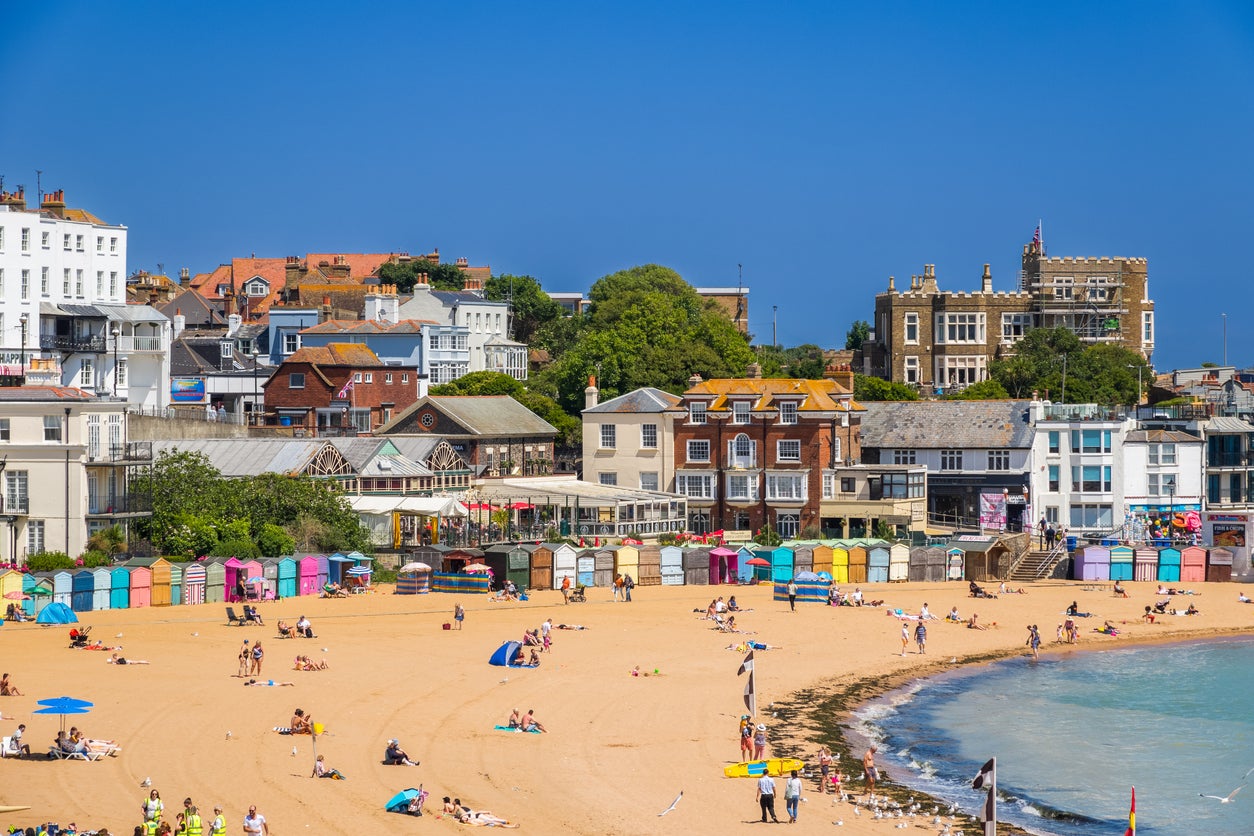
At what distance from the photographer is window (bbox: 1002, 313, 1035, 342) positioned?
375 feet

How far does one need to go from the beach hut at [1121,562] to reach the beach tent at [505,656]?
3286cm

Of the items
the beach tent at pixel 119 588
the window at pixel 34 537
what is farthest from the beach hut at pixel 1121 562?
the window at pixel 34 537

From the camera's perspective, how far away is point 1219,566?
71.0 meters

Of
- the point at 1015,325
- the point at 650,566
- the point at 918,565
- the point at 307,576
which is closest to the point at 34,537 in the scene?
the point at 307,576

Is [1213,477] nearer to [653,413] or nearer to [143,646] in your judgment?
[653,413]

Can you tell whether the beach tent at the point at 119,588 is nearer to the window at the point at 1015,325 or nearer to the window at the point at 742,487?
the window at the point at 742,487

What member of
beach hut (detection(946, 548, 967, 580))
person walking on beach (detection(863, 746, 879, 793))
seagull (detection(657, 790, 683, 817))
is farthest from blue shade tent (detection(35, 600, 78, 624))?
beach hut (detection(946, 548, 967, 580))

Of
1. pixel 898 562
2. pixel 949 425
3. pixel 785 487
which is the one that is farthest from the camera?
pixel 949 425

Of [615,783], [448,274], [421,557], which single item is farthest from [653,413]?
[448,274]

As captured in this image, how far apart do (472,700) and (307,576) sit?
740 inches

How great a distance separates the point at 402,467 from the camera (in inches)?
2783

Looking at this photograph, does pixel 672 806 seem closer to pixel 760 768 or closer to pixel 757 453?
pixel 760 768

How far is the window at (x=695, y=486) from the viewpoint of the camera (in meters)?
74.4

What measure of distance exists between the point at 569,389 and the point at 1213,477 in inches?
1368
